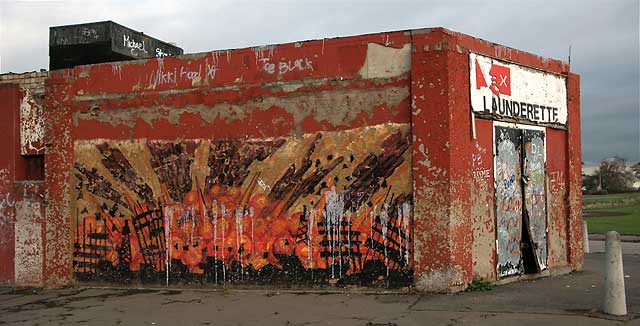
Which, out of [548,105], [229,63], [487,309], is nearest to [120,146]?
[229,63]

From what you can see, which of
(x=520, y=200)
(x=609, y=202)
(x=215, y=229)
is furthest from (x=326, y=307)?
(x=609, y=202)

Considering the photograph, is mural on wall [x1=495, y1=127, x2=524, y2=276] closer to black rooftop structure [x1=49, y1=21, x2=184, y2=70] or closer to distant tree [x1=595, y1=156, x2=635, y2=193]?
black rooftop structure [x1=49, y1=21, x2=184, y2=70]

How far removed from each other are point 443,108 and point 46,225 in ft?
24.1

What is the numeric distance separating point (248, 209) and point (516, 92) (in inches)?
184

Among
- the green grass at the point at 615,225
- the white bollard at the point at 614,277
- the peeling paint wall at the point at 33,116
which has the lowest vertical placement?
the green grass at the point at 615,225

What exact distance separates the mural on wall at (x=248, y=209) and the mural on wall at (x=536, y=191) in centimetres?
251

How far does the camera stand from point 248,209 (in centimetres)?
964

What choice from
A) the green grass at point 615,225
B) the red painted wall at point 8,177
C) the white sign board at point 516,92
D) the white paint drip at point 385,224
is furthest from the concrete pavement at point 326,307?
the green grass at point 615,225

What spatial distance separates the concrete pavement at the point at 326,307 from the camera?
23.5 ft

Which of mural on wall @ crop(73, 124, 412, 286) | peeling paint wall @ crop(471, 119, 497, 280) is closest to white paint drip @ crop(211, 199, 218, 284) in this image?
mural on wall @ crop(73, 124, 412, 286)

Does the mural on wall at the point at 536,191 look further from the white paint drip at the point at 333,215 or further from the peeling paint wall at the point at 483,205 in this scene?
the white paint drip at the point at 333,215

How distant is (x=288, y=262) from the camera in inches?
368

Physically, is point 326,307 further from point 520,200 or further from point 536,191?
point 536,191

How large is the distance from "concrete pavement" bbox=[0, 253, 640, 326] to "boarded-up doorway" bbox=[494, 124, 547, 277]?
40cm
